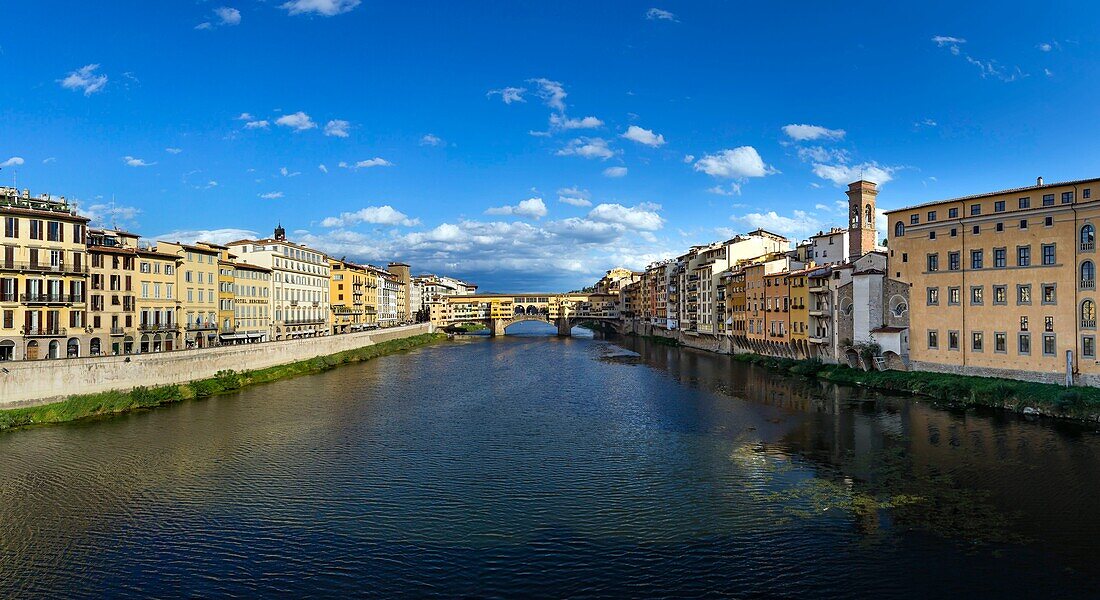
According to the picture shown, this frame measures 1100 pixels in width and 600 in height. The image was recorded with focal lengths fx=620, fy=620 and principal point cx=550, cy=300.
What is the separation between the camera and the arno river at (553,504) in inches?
517

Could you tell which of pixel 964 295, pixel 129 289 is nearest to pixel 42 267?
pixel 129 289

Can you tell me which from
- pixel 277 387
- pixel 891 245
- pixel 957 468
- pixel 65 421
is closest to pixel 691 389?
pixel 891 245

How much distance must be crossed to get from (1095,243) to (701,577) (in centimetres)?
2762

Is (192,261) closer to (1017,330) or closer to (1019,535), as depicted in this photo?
(1019,535)

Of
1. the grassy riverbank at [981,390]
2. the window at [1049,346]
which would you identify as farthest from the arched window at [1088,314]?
the grassy riverbank at [981,390]

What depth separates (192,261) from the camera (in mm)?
45344

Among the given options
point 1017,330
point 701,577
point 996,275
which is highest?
point 996,275

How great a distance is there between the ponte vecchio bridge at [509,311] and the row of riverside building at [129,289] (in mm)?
48308

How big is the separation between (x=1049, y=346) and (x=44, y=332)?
51.4m

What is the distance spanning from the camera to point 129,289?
39594 millimetres

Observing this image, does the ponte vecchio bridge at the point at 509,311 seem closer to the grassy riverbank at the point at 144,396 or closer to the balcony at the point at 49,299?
the grassy riverbank at the point at 144,396

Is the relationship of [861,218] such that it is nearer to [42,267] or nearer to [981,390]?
[981,390]

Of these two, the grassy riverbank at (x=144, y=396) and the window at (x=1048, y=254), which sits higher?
the window at (x=1048, y=254)

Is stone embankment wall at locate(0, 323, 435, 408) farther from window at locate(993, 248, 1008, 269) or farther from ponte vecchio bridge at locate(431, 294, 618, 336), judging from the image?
ponte vecchio bridge at locate(431, 294, 618, 336)
